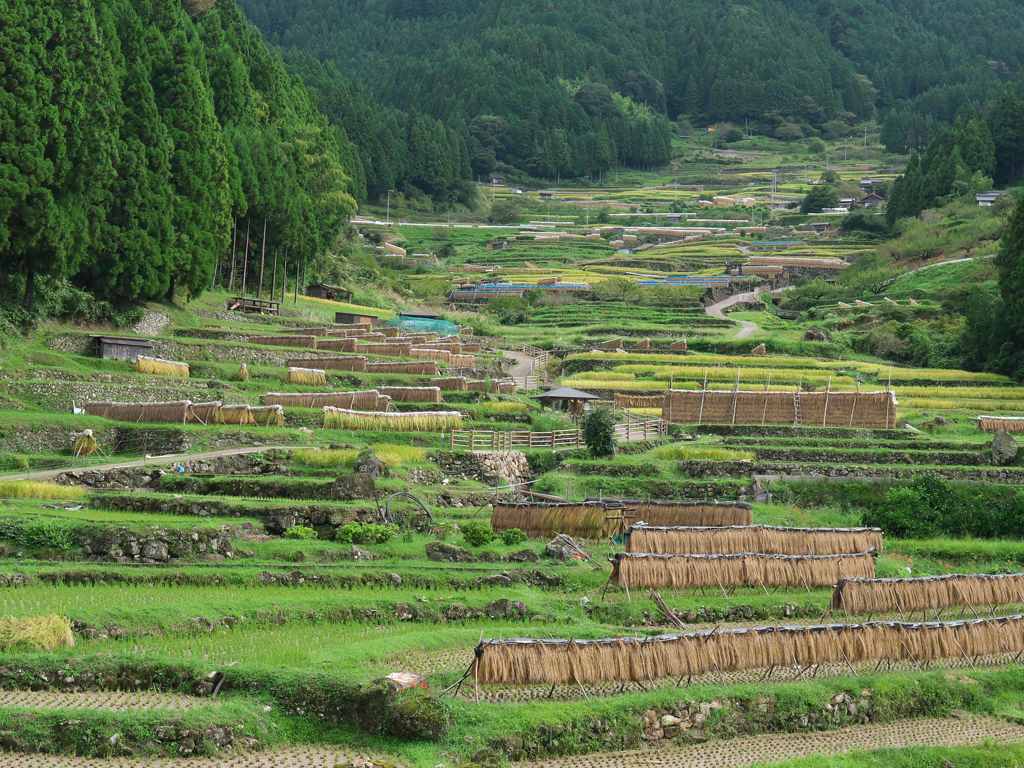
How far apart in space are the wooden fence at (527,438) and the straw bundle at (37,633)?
19.4 metres

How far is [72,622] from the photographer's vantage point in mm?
21219

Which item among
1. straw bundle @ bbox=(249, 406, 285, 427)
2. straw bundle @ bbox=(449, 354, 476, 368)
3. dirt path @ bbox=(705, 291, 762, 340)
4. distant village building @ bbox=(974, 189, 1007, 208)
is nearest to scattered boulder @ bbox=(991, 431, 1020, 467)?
straw bundle @ bbox=(249, 406, 285, 427)

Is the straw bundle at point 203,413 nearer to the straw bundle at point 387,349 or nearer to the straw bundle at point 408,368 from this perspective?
the straw bundle at point 408,368

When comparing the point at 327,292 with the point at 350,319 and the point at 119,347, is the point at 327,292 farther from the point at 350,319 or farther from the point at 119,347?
the point at 119,347

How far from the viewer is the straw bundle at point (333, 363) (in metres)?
49.7

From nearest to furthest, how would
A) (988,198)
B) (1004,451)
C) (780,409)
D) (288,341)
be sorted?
(1004,451)
(780,409)
(288,341)
(988,198)

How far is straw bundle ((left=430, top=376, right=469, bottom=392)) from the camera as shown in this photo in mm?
48688

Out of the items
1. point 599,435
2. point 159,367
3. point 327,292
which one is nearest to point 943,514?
point 599,435

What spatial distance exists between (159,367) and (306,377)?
4906 mm

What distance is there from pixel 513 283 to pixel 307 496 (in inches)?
2509

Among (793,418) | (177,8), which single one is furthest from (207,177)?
(793,418)

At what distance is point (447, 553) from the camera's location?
28312mm

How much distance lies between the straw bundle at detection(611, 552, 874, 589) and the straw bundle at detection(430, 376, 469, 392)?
20.7 metres

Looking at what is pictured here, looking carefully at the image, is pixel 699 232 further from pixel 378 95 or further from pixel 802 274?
pixel 378 95
